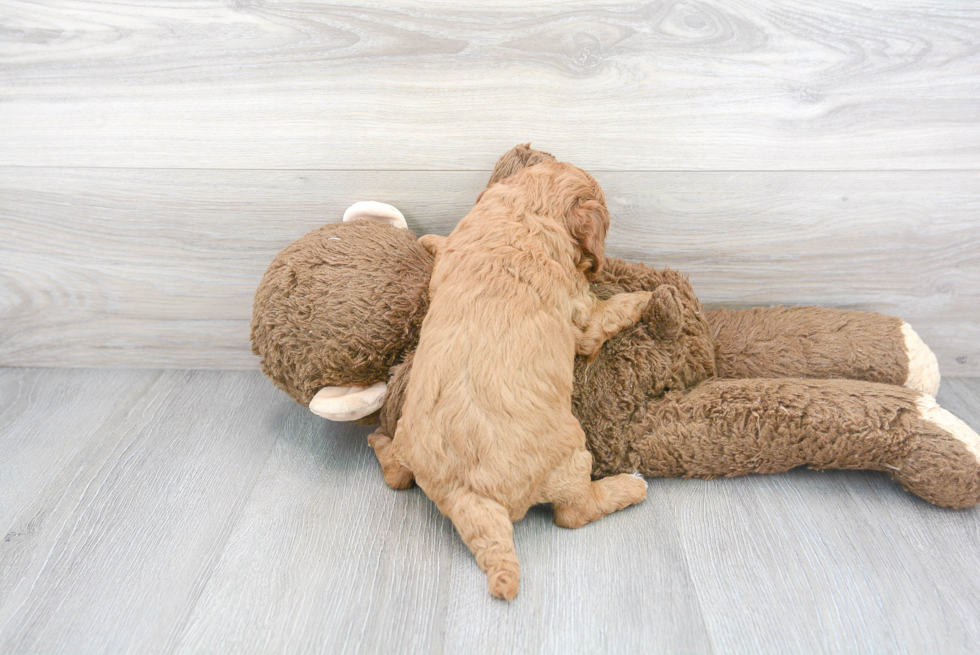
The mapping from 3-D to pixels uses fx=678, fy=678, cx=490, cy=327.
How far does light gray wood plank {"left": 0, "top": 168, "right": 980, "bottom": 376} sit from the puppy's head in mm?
201

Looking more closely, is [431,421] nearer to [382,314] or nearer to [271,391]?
[382,314]

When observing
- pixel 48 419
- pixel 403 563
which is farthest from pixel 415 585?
pixel 48 419

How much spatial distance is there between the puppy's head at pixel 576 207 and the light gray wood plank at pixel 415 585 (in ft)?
1.35

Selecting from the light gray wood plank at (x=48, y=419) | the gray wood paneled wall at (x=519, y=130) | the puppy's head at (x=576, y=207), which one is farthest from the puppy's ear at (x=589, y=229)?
the light gray wood plank at (x=48, y=419)

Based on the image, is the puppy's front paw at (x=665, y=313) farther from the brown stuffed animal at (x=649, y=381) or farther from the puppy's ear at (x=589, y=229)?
the puppy's ear at (x=589, y=229)

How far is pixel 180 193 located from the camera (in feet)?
4.30

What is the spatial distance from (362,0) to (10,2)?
0.65m

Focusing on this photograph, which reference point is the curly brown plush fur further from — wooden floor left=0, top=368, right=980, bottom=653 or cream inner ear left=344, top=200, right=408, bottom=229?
wooden floor left=0, top=368, right=980, bottom=653

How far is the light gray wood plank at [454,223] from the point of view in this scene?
1265 mm

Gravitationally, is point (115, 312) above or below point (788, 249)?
below

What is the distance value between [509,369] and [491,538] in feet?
0.75

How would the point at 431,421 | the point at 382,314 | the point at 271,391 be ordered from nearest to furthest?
the point at 431,421, the point at 382,314, the point at 271,391

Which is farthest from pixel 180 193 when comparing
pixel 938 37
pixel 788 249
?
pixel 938 37

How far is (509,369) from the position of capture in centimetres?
94
